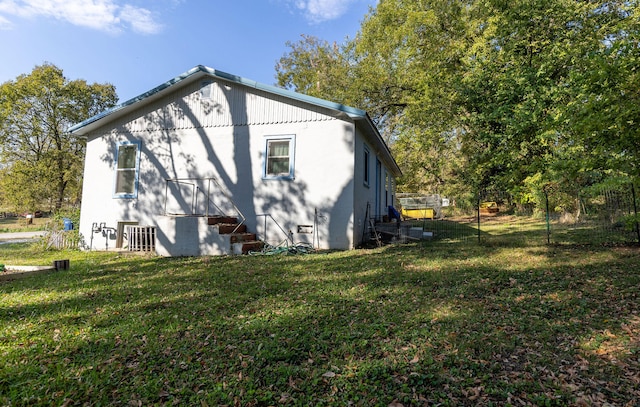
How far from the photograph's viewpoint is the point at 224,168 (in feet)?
31.2

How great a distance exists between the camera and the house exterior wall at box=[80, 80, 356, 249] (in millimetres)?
8672

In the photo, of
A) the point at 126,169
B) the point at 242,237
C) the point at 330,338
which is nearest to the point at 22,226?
the point at 126,169

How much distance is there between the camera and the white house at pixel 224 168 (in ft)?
28.3

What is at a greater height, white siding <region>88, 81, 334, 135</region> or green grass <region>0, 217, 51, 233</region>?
white siding <region>88, 81, 334, 135</region>

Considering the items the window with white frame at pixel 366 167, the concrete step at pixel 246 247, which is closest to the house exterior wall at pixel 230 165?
the concrete step at pixel 246 247

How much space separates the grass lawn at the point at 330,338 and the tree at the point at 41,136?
21427 millimetres

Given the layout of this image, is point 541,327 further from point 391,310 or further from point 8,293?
point 8,293

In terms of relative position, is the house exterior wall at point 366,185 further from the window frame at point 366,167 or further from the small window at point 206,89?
the small window at point 206,89

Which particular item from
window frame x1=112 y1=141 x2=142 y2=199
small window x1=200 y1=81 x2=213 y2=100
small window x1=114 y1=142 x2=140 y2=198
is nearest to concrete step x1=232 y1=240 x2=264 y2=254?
window frame x1=112 y1=141 x2=142 y2=199

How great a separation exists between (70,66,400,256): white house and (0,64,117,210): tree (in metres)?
15.7

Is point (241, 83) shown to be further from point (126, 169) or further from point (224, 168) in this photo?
point (126, 169)

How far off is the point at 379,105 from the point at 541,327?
16.9 meters

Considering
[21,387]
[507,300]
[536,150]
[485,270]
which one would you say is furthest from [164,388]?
[536,150]

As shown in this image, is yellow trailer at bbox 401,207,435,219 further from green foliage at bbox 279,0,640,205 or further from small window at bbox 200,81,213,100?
small window at bbox 200,81,213,100
